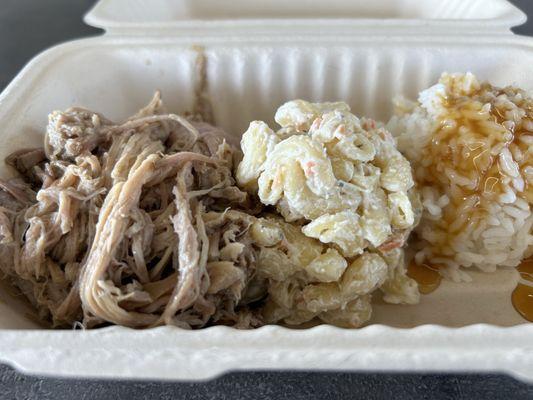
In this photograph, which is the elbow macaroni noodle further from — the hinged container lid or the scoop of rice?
the hinged container lid

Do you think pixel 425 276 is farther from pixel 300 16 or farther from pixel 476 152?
pixel 300 16

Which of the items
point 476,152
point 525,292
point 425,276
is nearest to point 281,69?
point 476,152

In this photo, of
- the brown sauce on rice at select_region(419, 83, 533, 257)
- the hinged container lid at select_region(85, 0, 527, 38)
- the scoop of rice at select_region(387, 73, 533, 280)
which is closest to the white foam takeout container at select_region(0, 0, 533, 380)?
the hinged container lid at select_region(85, 0, 527, 38)

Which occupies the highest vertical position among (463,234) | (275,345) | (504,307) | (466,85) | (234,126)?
(466,85)

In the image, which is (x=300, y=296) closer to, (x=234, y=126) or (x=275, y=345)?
(x=275, y=345)

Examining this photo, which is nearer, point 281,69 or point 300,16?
point 281,69

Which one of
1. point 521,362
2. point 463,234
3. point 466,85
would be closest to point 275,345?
point 521,362
